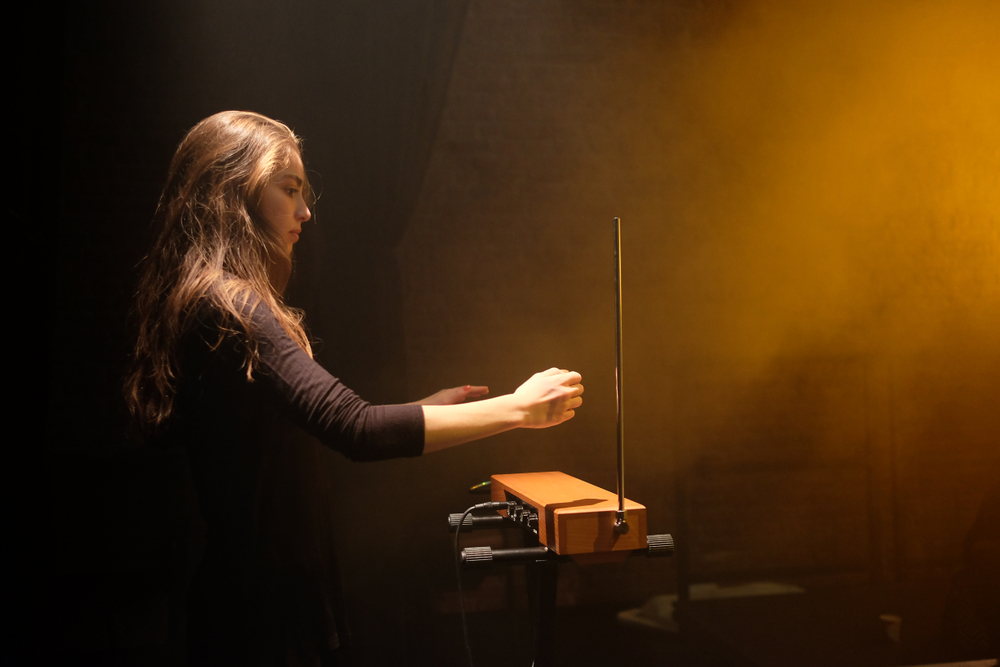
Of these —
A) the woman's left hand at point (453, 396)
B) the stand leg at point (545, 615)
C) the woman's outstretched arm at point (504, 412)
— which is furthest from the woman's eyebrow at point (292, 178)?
the stand leg at point (545, 615)

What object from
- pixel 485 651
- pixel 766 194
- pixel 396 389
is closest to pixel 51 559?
pixel 396 389

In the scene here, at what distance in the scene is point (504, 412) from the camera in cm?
139

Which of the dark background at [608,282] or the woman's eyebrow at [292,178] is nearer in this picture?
the woman's eyebrow at [292,178]

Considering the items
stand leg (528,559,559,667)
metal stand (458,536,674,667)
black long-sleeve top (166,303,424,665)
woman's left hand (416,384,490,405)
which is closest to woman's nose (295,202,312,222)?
black long-sleeve top (166,303,424,665)

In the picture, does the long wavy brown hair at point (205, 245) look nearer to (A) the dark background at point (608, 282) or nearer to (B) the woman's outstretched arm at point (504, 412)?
(B) the woman's outstretched arm at point (504, 412)

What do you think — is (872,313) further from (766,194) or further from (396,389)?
(396,389)

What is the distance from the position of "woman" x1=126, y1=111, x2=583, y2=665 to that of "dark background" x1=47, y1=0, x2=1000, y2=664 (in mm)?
1645

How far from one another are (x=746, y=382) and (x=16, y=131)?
346 cm

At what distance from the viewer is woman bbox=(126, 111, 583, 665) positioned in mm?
1231

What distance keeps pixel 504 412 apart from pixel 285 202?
0.60m

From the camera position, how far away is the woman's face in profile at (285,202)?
1469 mm

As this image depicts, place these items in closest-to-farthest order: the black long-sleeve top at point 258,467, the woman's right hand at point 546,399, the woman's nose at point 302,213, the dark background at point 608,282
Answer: the black long-sleeve top at point 258,467, the woman's right hand at point 546,399, the woman's nose at point 302,213, the dark background at point 608,282

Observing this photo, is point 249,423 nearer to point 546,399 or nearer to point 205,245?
point 205,245

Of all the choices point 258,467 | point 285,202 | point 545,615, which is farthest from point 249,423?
point 545,615
